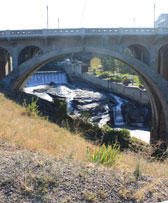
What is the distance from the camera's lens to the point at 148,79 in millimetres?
24859

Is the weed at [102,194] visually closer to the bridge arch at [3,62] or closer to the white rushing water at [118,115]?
the bridge arch at [3,62]

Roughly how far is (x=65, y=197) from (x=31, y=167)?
149cm

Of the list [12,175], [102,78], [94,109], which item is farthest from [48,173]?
[102,78]

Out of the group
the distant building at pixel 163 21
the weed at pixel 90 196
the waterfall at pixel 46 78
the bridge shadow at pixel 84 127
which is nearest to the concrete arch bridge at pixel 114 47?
the bridge shadow at pixel 84 127

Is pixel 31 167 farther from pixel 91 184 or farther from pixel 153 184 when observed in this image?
pixel 153 184

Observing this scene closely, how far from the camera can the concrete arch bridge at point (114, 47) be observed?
77.8ft

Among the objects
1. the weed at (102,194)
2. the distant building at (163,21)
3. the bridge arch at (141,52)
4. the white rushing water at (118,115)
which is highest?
the distant building at (163,21)

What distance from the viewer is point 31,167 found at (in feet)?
20.5

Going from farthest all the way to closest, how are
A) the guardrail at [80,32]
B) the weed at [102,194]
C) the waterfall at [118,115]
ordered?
the waterfall at [118,115], the guardrail at [80,32], the weed at [102,194]

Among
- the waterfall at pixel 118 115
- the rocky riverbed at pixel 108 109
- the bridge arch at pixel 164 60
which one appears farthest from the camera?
the waterfall at pixel 118 115

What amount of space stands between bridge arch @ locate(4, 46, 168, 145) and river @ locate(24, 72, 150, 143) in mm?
4468

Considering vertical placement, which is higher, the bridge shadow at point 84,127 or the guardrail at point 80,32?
the guardrail at point 80,32

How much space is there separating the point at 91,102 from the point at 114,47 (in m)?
17.2

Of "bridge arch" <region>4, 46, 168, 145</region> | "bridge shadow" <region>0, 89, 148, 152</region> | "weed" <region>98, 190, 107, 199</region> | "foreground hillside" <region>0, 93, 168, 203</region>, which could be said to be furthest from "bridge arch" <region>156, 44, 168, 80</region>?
"weed" <region>98, 190, 107, 199</region>
